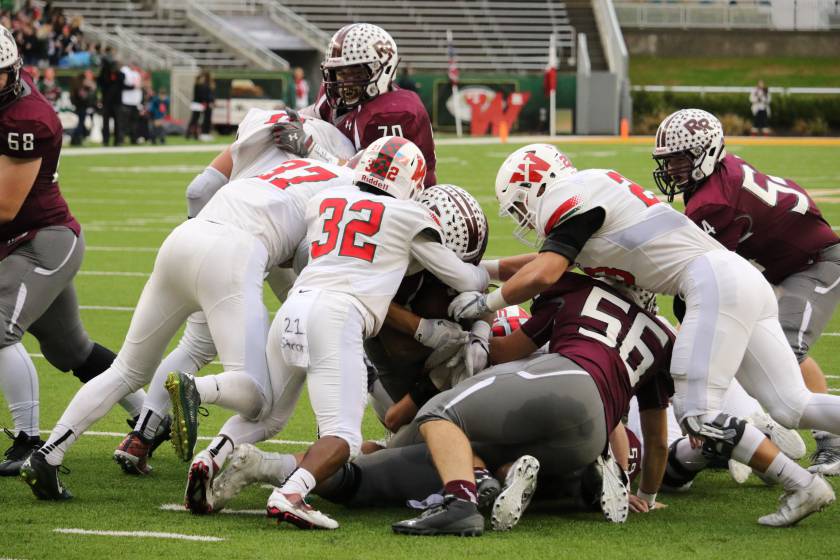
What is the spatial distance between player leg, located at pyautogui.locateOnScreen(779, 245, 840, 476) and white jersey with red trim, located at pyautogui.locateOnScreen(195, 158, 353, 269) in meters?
2.05

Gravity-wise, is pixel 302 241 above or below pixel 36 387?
above

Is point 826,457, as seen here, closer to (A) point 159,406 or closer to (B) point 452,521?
(B) point 452,521

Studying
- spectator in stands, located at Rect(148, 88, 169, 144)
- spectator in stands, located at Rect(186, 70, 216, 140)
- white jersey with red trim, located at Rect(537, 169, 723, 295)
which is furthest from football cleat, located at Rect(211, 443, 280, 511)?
spectator in stands, located at Rect(186, 70, 216, 140)

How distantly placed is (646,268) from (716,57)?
39072 millimetres

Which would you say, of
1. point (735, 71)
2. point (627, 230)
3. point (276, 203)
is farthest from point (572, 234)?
point (735, 71)

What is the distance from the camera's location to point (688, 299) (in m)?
5.18

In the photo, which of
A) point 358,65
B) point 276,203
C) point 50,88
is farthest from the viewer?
point 50,88

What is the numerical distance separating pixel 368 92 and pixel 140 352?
5.99 ft

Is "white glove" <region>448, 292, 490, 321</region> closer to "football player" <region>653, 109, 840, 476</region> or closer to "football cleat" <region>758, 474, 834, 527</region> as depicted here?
"football player" <region>653, 109, 840, 476</region>

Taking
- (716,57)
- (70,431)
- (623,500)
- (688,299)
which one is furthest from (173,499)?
(716,57)

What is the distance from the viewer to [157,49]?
35.4 metres

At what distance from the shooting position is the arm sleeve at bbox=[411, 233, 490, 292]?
5180 millimetres

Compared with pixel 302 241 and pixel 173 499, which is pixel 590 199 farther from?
pixel 173 499

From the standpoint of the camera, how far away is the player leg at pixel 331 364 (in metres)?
4.95
